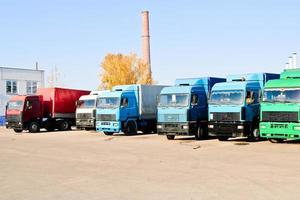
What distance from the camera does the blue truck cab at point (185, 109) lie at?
78.3ft

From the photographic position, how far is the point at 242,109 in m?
22.0

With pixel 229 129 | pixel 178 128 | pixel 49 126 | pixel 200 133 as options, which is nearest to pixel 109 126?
pixel 178 128

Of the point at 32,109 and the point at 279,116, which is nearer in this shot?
the point at 279,116

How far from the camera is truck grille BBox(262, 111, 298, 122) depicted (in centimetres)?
2000

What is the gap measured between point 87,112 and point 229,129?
47.4 ft

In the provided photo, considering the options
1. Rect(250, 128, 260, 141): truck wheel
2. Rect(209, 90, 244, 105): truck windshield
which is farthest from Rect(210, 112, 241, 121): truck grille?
Rect(250, 128, 260, 141): truck wheel

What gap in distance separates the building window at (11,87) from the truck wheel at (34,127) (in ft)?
89.3

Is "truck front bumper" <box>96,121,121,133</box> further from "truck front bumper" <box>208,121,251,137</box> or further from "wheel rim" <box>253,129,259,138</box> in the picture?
"wheel rim" <box>253,129,259,138</box>

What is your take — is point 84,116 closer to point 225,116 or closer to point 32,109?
point 32,109

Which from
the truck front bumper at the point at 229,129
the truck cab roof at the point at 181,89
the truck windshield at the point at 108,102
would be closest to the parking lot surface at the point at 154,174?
the truck front bumper at the point at 229,129

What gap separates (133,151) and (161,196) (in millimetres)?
9939

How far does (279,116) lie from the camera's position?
20453 mm

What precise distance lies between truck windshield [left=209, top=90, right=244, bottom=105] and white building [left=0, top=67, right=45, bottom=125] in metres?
42.6

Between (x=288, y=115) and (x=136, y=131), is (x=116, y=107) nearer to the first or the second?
(x=136, y=131)
